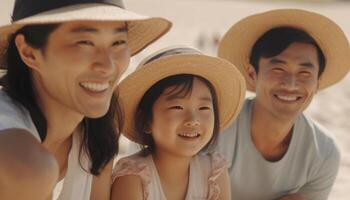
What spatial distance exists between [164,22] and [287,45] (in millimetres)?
823

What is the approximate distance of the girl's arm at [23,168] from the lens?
5.87 ft

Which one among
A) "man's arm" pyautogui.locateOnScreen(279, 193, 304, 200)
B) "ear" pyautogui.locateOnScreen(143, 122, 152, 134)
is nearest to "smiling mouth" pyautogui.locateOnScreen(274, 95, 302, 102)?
"man's arm" pyautogui.locateOnScreen(279, 193, 304, 200)

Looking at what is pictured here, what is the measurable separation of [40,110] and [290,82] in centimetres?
125

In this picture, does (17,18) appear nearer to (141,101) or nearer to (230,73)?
(141,101)

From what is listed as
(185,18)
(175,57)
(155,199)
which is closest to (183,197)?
(155,199)

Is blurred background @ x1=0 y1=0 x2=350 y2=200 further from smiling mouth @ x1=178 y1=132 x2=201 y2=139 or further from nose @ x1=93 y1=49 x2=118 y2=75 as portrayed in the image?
nose @ x1=93 y1=49 x2=118 y2=75

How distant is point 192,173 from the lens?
2.79 m

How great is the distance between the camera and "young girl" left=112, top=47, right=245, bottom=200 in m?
2.57

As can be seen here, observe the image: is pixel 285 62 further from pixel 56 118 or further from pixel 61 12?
pixel 61 12

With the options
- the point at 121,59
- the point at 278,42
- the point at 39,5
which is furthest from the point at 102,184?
the point at 278,42

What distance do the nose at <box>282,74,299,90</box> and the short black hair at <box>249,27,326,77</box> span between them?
0.15 m

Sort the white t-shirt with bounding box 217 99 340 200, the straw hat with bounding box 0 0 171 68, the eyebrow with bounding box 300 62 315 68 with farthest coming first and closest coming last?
1. the white t-shirt with bounding box 217 99 340 200
2. the eyebrow with bounding box 300 62 315 68
3. the straw hat with bounding box 0 0 171 68

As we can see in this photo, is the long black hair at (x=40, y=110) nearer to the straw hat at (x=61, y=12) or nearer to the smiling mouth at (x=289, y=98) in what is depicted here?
the straw hat at (x=61, y=12)

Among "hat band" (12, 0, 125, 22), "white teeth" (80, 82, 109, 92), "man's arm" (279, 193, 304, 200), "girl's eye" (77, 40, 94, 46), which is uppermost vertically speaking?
"hat band" (12, 0, 125, 22)
